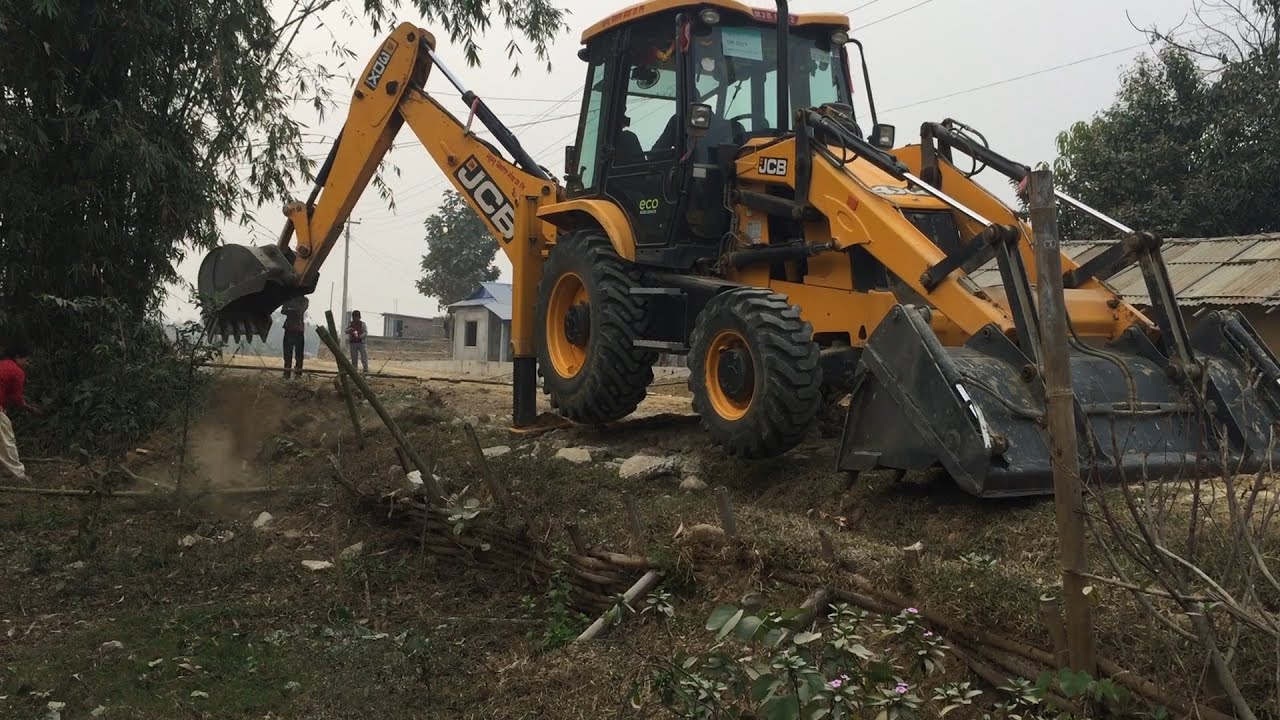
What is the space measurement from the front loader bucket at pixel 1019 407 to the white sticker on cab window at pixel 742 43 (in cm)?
289

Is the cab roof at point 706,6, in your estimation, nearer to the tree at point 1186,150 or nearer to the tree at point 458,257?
Result: the tree at point 1186,150

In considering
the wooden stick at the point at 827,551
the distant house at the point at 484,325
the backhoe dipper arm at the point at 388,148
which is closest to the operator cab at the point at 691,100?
the backhoe dipper arm at the point at 388,148

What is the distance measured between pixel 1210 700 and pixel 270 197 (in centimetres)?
1102

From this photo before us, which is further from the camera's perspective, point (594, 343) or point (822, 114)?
point (594, 343)

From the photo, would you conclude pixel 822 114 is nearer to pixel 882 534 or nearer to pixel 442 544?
pixel 882 534

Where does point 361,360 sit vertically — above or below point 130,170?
below

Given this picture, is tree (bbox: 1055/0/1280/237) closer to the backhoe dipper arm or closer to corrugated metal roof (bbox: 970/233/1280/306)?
corrugated metal roof (bbox: 970/233/1280/306)

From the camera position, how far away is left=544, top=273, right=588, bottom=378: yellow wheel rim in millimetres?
8867

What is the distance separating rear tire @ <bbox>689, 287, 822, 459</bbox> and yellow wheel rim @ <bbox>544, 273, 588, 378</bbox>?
6.04 feet

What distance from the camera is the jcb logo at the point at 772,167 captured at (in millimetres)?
7395

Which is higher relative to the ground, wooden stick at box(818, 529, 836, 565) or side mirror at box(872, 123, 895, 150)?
side mirror at box(872, 123, 895, 150)

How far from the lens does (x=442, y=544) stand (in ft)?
22.0

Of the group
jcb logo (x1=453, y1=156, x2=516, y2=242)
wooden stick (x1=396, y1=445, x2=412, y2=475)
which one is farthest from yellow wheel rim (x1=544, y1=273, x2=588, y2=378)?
wooden stick (x1=396, y1=445, x2=412, y2=475)

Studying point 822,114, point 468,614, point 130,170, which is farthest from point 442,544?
point 130,170
